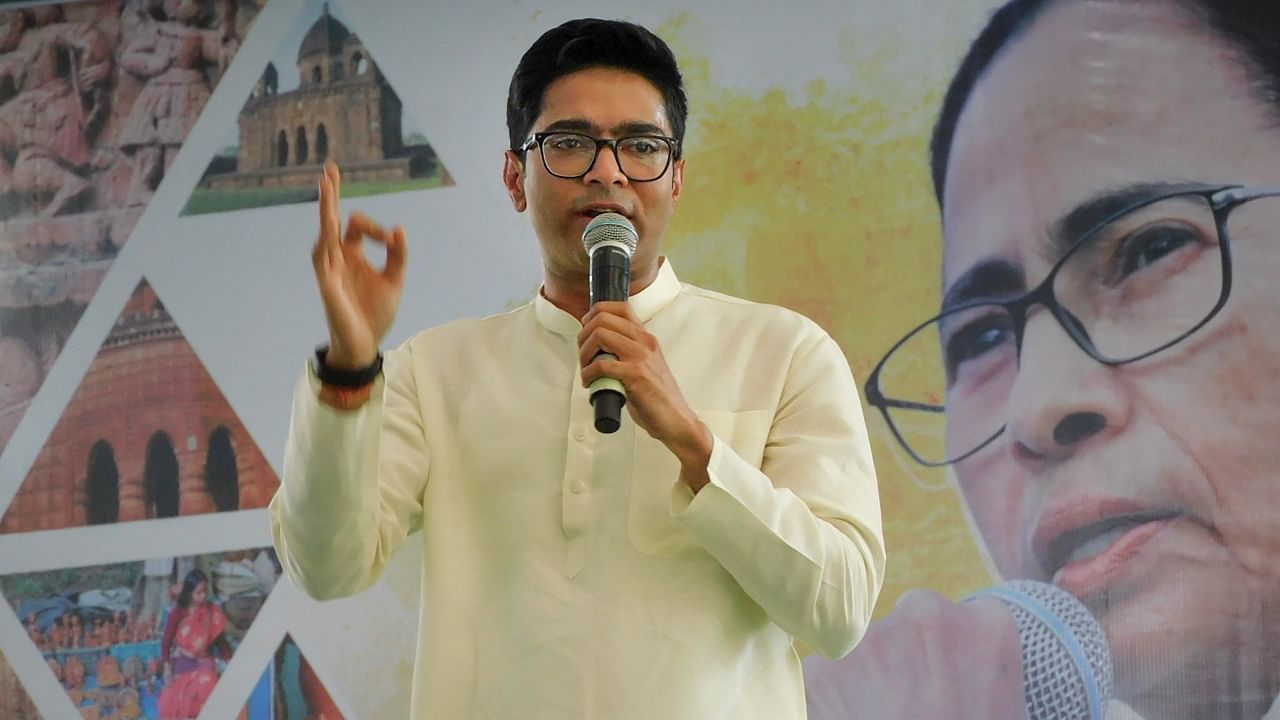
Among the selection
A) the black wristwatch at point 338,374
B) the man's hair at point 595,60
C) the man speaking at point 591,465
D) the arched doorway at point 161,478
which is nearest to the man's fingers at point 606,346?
the man speaking at point 591,465

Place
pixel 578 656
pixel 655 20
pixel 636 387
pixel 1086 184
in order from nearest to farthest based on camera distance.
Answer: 1. pixel 636 387
2. pixel 578 656
3. pixel 1086 184
4. pixel 655 20

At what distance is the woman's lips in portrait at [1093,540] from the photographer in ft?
11.0

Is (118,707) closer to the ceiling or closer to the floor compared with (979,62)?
closer to the floor

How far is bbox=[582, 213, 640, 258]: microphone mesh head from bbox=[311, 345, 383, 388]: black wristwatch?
306 millimetres

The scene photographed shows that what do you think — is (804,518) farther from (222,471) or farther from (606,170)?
(222,471)

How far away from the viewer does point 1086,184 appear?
3557 mm

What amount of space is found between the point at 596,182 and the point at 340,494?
513 millimetres

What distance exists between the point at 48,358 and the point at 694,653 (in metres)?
2.60

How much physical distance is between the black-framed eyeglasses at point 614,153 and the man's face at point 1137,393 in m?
1.61

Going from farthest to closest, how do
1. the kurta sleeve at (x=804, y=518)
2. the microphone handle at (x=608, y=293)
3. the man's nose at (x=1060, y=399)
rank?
1. the man's nose at (x=1060, y=399)
2. the kurta sleeve at (x=804, y=518)
3. the microphone handle at (x=608, y=293)

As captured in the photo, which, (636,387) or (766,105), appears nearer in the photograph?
(636,387)

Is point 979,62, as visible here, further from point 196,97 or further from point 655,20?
point 196,97

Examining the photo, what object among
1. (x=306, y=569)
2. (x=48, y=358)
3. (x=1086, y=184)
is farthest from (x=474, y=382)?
(x=48, y=358)

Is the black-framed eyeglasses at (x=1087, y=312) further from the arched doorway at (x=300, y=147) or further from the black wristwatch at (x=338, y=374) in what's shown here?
the black wristwatch at (x=338, y=374)
